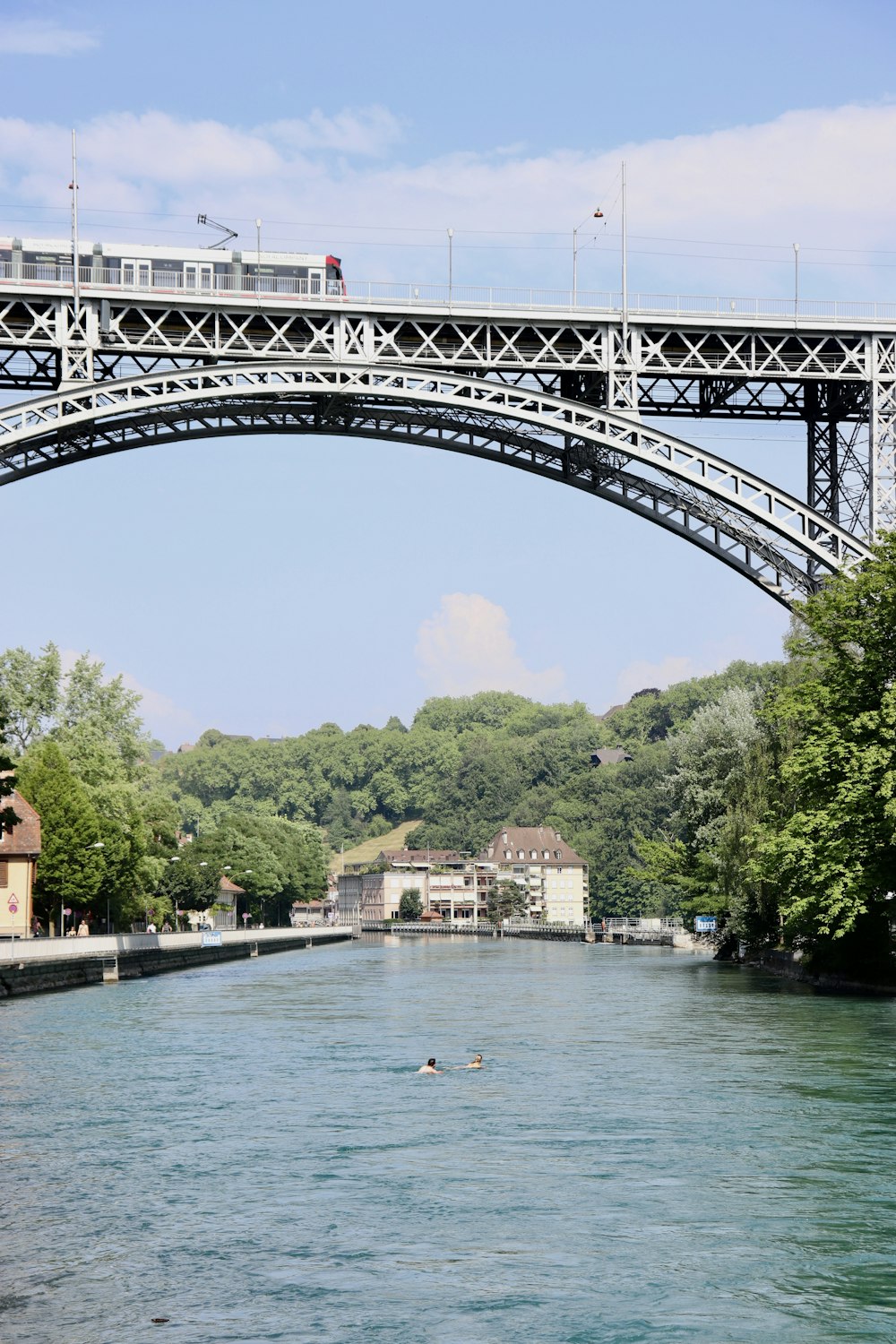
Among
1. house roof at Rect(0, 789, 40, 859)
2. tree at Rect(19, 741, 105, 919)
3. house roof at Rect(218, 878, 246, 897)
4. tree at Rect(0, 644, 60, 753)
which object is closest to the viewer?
house roof at Rect(0, 789, 40, 859)

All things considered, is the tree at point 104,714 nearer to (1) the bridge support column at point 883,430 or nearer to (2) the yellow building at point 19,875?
(2) the yellow building at point 19,875

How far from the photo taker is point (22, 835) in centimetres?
7694

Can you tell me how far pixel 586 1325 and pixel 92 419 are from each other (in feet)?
113

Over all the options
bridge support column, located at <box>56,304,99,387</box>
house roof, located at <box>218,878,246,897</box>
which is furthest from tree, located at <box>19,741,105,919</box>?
house roof, located at <box>218,878,246,897</box>

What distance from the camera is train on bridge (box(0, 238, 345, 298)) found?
48.9 m

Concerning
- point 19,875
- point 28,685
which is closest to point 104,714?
point 28,685

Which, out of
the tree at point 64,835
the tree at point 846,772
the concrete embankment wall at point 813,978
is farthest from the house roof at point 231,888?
the tree at point 846,772

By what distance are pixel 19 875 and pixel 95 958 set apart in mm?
9119

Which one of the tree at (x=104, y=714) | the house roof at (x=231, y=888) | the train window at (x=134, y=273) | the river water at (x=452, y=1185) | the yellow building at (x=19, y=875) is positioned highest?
the train window at (x=134, y=273)

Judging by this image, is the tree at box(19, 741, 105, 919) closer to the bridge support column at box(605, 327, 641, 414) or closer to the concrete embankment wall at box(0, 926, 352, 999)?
the concrete embankment wall at box(0, 926, 352, 999)

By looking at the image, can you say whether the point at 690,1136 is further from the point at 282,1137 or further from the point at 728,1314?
the point at 728,1314

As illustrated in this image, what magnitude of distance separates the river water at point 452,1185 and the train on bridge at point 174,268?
20034mm

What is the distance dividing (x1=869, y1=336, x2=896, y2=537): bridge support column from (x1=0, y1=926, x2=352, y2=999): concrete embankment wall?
98.3ft

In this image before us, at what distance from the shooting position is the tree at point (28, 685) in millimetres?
104000
